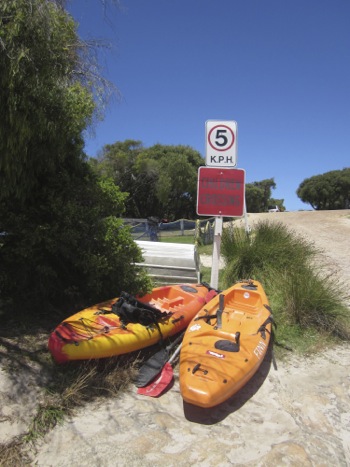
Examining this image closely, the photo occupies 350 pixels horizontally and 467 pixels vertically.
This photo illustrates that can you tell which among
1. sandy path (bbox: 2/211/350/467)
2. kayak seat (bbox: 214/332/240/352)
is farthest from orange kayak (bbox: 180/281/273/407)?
sandy path (bbox: 2/211/350/467)

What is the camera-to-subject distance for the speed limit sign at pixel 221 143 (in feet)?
17.6

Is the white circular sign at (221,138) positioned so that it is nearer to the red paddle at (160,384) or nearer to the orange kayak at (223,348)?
the orange kayak at (223,348)

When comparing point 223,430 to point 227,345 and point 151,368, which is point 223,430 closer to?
point 227,345

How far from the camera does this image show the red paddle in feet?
12.1

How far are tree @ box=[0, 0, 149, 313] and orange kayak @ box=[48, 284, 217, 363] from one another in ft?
2.09

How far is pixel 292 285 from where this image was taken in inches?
219

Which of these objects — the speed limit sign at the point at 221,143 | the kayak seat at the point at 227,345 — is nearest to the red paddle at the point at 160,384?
the kayak seat at the point at 227,345

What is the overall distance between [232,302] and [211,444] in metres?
2.65

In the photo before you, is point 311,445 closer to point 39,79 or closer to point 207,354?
point 207,354

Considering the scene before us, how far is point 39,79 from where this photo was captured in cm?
369

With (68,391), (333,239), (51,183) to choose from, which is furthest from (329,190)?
(68,391)

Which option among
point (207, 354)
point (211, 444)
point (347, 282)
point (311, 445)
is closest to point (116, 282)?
point (207, 354)

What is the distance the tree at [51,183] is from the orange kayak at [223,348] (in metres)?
1.38

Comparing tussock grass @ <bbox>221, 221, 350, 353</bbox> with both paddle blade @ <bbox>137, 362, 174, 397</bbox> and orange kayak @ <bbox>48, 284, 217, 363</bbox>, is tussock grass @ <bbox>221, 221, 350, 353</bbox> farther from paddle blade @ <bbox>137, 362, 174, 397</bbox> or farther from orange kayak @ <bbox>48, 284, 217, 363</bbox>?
paddle blade @ <bbox>137, 362, 174, 397</bbox>
